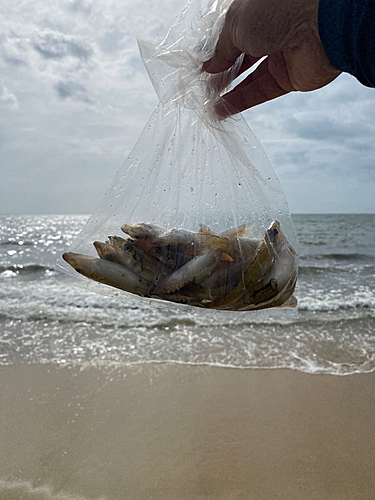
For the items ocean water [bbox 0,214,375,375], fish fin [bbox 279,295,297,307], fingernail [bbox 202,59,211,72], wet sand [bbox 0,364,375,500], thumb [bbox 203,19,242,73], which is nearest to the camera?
thumb [bbox 203,19,242,73]

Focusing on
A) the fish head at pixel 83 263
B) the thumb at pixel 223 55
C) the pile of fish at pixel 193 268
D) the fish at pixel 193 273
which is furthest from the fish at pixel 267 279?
the thumb at pixel 223 55

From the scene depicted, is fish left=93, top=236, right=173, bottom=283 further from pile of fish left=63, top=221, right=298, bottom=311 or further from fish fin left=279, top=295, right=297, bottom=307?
fish fin left=279, top=295, right=297, bottom=307

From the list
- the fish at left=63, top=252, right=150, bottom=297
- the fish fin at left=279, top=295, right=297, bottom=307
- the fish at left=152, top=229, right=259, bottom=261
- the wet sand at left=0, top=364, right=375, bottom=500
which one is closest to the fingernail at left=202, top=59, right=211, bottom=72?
the fish at left=152, top=229, right=259, bottom=261

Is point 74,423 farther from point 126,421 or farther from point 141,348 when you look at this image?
point 141,348

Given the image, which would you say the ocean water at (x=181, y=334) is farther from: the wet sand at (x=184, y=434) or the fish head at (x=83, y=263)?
the fish head at (x=83, y=263)

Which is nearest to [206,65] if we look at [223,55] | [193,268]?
[223,55]

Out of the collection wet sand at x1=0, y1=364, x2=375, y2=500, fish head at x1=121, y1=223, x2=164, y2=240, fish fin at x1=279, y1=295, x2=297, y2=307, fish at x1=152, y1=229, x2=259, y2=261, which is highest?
fish head at x1=121, y1=223, x2=164, y2=240

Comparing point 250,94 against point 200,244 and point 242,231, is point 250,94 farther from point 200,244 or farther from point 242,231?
point 200,244
